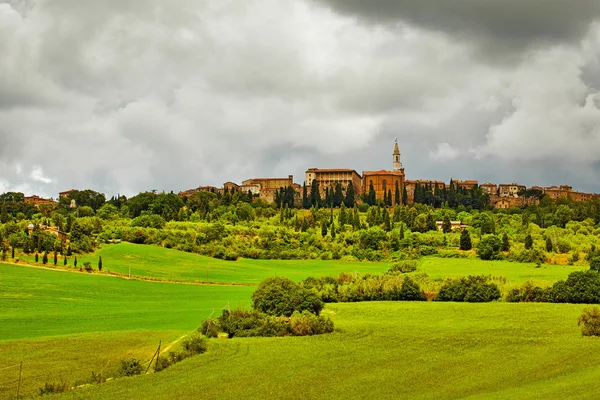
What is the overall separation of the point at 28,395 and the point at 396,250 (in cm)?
8709

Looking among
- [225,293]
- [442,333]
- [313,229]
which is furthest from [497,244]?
[442,333]

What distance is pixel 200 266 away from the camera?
300 feet

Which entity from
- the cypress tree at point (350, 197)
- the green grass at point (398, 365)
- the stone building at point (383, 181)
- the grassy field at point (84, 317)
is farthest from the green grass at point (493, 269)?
the stone building at point (383, 181)

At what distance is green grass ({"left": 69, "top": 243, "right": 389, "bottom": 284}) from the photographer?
83.3m

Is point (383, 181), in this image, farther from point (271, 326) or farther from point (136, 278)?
point (271, 326)

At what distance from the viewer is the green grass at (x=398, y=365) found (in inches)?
1114

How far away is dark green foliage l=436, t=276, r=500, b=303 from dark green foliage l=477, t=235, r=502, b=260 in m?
34.8

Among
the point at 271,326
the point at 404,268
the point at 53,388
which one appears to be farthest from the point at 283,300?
the point at 404,268

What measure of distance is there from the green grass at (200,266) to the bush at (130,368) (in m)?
48.5

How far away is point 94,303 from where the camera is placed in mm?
60156

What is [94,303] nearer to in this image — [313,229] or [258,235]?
[258,235]

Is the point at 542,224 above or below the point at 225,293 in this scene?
above

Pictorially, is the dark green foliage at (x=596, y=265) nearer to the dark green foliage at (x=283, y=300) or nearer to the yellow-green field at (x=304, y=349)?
the yellow-green field at (x=304, y=349)

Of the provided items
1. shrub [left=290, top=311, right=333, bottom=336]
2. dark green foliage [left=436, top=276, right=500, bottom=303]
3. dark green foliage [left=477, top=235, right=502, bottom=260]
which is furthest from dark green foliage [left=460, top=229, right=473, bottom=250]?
shrub [left=290, top=311, right=333, bottom=336]
